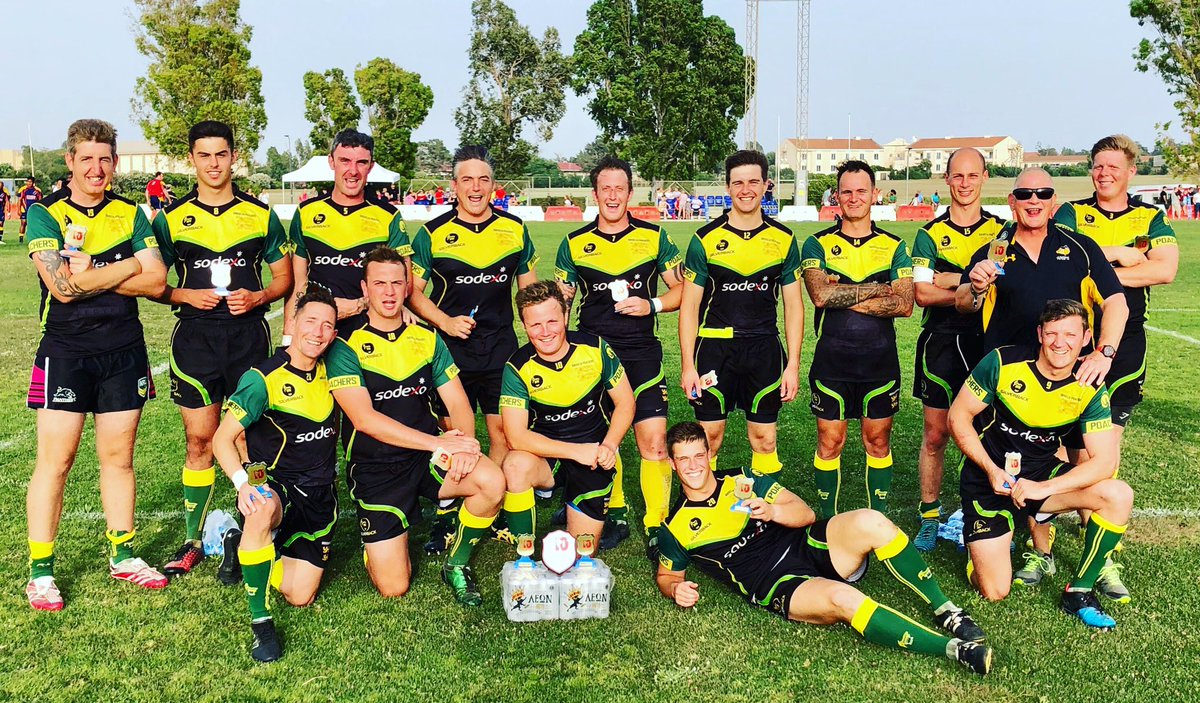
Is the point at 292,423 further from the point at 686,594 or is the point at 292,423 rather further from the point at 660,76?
the point at 660,76

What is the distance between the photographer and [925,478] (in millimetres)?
5805

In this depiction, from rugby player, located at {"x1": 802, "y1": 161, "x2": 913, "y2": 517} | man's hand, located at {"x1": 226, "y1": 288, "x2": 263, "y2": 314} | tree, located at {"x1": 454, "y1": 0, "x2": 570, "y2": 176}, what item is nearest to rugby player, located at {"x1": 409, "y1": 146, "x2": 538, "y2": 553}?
man's hand, located at {"x1": 226, "y1": 288, "x2": 263, "y2": 314}

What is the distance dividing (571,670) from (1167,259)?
4.27 meters

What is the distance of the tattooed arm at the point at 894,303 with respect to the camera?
541 cm

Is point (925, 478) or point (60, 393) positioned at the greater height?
point (60, 393)

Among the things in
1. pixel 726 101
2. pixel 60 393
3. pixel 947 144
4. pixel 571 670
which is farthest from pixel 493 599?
pixel 947 144

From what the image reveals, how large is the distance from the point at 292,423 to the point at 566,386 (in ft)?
4.87

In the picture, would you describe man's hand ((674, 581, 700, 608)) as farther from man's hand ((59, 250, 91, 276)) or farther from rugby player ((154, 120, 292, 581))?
man's hand ((59, 250, 91, 276))

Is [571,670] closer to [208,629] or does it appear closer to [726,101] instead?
[208,629]

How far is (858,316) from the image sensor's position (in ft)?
18.2

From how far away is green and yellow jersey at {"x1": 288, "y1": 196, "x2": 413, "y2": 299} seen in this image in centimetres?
572

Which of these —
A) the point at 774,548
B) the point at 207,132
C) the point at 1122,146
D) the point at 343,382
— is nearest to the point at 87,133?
the point at 207,132

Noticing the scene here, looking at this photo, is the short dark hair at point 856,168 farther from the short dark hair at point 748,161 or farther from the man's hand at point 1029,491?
the man's hand at point 1029,491

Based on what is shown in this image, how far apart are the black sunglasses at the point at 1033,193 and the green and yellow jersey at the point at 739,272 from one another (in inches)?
51.3
